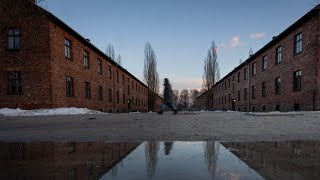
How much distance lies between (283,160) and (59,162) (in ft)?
7.82

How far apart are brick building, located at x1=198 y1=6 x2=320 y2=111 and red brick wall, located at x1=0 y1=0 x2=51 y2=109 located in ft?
60.0

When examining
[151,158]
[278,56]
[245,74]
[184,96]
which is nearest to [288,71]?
[278,56]

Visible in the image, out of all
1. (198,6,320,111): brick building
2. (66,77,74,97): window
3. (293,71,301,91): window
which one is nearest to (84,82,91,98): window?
(66,77,74,97): window

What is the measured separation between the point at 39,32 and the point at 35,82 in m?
3.54

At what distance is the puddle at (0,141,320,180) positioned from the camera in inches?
83.2

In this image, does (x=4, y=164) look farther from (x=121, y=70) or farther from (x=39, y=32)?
(x=121, y=70)

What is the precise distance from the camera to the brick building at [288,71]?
1697cm

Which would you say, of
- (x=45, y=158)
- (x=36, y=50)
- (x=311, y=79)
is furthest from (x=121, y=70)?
(x=45, y=158)

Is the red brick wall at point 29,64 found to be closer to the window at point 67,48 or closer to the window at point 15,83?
the window at point 15,83

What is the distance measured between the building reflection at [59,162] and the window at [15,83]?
632 inches

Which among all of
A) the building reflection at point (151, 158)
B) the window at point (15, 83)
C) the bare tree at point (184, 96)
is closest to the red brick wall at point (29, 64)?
the window at point (15, 83)

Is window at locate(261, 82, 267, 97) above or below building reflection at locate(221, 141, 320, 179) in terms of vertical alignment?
above

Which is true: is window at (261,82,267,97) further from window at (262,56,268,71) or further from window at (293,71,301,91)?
window at (293,71,301,91)

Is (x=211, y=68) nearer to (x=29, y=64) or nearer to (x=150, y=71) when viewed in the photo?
(x=150, y=71)
